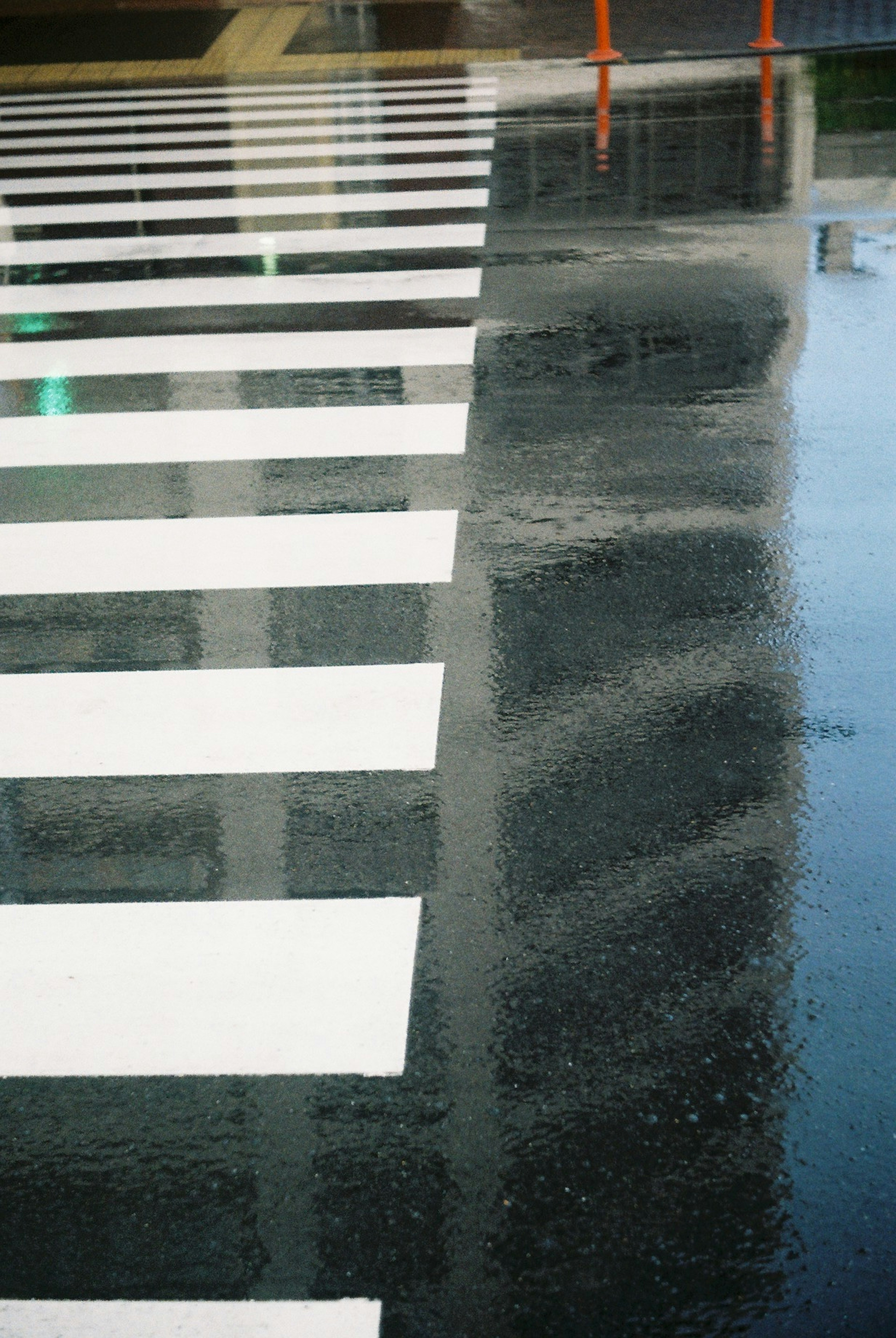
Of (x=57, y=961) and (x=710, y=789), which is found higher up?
(x=710, y=789)

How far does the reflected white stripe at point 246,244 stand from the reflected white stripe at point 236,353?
198 centimetres

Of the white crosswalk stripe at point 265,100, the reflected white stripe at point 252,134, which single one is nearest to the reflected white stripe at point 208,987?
the reflected white stripe at point 252,134

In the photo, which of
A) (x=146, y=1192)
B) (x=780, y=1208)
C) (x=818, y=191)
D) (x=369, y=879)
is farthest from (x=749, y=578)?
(x=818, y=191)

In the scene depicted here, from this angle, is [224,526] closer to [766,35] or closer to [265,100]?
[265,100]

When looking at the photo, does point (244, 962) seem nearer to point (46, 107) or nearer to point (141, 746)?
point (141, 746)

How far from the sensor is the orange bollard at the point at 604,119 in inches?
479

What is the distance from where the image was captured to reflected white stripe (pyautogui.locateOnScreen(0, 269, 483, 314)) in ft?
28.9

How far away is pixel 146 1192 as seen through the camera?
9.08ft

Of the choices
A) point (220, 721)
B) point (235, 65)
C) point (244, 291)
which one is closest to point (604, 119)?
point (244, 291)

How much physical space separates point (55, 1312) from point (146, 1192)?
0.95ft

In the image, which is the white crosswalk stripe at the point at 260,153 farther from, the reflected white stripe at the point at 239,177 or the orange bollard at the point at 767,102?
the orange bollard at the point at 767,102

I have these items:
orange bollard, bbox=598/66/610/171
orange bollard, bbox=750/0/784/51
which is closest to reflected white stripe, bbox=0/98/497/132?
orange bollard, bbox=598/66/610/171

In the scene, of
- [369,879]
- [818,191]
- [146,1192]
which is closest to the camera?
[146,1192]

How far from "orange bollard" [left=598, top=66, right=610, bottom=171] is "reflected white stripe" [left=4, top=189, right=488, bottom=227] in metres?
1.41
